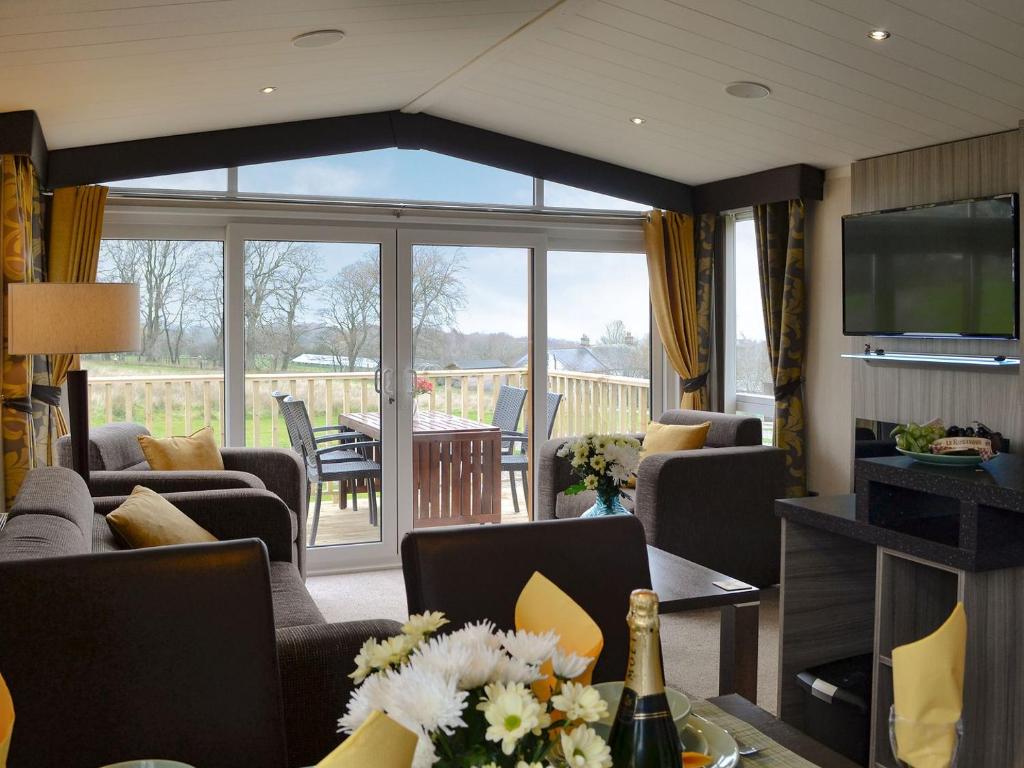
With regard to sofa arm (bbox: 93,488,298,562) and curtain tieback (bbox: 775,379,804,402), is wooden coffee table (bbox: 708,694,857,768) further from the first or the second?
curtain tieback (bbox: 775,379,804,402)

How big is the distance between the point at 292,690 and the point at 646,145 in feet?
13.2

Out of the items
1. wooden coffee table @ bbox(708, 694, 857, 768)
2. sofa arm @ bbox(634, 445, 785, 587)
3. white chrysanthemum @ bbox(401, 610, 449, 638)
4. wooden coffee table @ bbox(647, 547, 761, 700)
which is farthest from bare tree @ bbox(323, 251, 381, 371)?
white chrysanthemum @ bbox(401, 610, 449, 638)

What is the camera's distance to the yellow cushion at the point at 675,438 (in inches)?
199

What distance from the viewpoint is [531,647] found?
2.73 feet

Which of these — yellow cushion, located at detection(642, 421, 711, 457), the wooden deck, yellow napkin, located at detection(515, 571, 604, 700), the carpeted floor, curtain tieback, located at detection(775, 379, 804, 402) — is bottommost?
the carpeted floor

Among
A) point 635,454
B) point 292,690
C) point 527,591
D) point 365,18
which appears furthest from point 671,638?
point 527,591

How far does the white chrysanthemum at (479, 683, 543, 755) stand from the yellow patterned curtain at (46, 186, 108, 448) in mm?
4525

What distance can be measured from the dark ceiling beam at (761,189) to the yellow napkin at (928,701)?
4.62 metres

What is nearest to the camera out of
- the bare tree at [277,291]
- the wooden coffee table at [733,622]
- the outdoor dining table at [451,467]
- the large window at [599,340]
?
the wooden coffee table at [733,622]

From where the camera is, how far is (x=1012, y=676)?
224 cm

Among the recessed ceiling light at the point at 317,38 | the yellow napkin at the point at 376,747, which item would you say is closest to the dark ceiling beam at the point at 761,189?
the recessed ceiling light at the point at 317,38

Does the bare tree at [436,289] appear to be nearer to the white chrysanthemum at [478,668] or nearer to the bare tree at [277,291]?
the bare tree at [277,291]

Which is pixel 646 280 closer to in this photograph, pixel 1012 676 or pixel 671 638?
pixel 671 638

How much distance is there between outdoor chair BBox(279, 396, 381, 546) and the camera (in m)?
5.38
